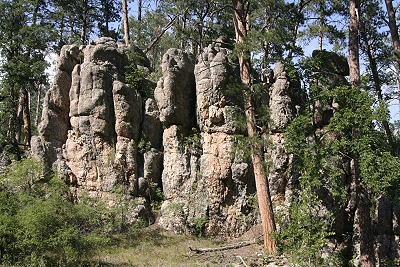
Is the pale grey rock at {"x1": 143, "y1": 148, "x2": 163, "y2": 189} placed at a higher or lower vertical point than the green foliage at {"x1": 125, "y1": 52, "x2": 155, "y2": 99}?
lower

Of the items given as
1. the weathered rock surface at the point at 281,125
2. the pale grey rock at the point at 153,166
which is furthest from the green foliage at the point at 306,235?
the pale grey rock at the point at 153,166

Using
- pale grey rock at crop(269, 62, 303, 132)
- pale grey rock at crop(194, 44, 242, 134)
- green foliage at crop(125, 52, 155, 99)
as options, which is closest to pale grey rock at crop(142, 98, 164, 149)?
green foliage at crop(125, 52, 155, 99)

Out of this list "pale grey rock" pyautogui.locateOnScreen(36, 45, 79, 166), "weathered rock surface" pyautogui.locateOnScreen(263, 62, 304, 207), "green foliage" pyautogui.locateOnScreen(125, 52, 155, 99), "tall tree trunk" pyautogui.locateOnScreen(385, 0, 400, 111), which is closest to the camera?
"tall tree trunk" pyautogui.locateOnScreen(385, 0, 400, 111)

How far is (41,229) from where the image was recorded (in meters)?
12.4

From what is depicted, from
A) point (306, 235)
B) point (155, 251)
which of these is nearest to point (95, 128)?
point (155, 251)

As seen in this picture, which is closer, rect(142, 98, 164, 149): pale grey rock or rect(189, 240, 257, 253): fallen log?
rect(189, 240, 257, 253): fallen log

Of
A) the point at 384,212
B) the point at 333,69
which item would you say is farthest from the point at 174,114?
the point at 384,212

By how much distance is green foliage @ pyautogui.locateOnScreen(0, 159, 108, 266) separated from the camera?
12250 millimetres

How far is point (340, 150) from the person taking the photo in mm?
13555

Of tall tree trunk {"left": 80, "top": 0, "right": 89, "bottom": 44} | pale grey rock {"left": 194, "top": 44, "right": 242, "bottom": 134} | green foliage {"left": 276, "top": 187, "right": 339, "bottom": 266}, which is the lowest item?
green foliage {"left": 276, "top": 187, "right": 339, "bottom": 266}

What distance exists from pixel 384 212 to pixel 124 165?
446 inches

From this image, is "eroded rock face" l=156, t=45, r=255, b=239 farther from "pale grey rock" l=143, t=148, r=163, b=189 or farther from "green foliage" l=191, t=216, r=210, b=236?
"pale grey rock" l=143, t=148, r=163, b=189

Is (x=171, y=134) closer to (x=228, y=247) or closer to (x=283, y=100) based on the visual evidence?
(x=283, y=100)

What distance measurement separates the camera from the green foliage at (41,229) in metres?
12.2
